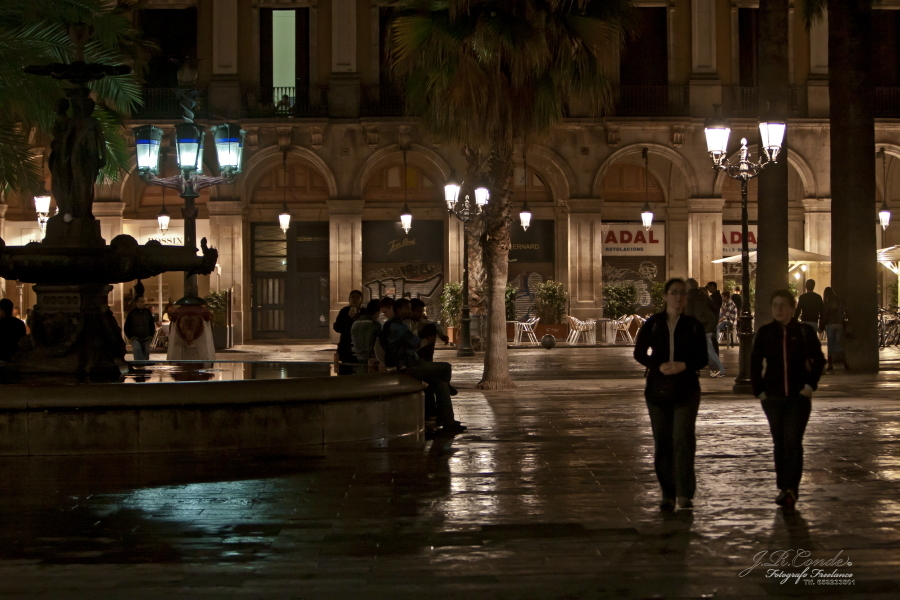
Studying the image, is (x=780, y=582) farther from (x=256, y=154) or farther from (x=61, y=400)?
(x=256, y=154)

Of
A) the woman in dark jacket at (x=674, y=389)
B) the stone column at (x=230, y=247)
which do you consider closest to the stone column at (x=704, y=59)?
the stone column at (x=230, y=247)

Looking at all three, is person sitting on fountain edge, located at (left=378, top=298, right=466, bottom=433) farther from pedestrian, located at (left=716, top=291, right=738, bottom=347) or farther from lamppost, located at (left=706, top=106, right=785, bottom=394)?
pedestrian, located at (left=716, top=291, right=738, bottom=347)

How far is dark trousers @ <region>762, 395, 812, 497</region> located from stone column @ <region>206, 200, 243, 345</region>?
25.9m

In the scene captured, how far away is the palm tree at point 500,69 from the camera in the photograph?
16906 mm

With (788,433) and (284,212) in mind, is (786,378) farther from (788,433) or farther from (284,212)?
(284,212)

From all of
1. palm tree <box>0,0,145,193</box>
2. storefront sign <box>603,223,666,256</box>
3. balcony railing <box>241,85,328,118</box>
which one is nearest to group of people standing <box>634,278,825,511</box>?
palm tree <box>0,0,145,193</box>

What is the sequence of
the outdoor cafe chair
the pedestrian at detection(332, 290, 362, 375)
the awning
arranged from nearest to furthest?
the pedestrian at detection(332, 290, 362, 375) → the awning → the outdoor cafe chair

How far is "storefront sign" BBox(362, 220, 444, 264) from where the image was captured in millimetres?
34594

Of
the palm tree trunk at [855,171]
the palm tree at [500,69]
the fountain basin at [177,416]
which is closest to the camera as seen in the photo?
the fountain basin at [177,416]

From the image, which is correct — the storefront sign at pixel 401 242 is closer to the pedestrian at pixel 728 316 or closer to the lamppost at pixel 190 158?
the pedestrian at pixel 728 316

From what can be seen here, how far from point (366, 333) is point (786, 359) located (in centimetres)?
616

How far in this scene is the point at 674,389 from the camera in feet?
24.9

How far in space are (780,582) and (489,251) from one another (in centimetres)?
1257

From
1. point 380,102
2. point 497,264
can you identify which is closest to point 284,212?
point 380,102
